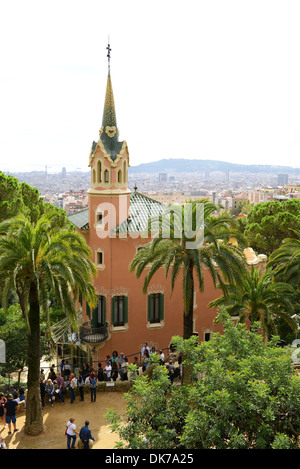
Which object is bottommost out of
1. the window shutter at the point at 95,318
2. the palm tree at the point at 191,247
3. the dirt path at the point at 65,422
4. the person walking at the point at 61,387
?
the dirt path at the point at 65,422

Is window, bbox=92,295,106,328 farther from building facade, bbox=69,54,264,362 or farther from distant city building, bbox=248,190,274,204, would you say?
distant city building, bbox=248,190,274,204

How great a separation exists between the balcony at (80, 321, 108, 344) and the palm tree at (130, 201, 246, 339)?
6774mm

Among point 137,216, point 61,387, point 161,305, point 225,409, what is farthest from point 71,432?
point 137,216

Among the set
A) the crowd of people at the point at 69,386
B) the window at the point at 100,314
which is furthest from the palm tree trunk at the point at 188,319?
the window at the point at 100,314

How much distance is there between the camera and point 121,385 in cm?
1748

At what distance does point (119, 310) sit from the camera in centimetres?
2205

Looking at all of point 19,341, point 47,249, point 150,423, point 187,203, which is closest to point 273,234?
point 187,203

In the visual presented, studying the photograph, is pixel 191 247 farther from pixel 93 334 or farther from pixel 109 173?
pixel 93 334

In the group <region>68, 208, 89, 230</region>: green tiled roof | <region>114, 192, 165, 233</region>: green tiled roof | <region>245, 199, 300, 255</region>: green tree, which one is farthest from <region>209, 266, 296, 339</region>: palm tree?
<region>245, 199, 300, 255</region>: green tree

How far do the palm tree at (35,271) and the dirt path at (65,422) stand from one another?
1.53ft

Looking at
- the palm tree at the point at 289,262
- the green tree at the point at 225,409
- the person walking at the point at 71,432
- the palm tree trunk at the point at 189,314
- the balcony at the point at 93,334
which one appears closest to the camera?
the green tree at the point at 225,409

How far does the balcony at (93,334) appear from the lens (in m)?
21.3

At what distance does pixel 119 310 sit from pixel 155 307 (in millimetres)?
2067

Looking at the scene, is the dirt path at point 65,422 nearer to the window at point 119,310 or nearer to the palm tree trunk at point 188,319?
the palm tree trunk at point 188,319
